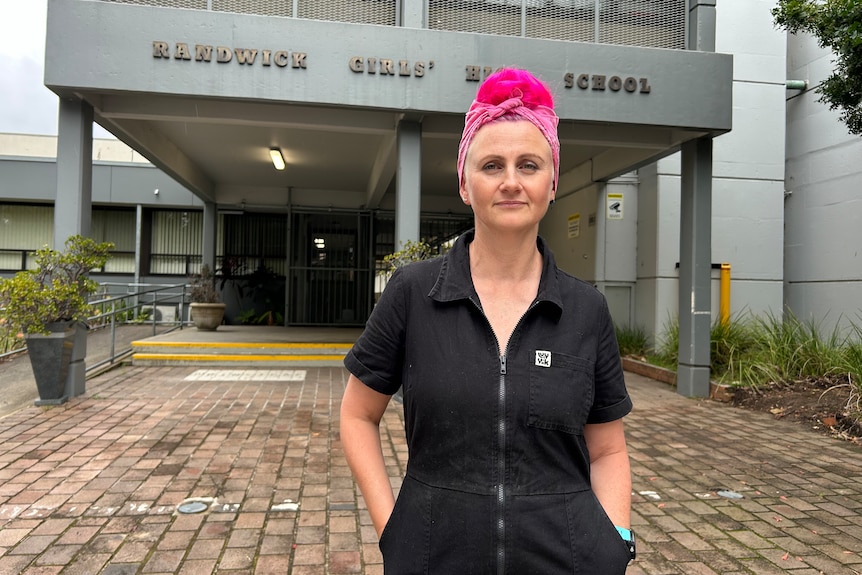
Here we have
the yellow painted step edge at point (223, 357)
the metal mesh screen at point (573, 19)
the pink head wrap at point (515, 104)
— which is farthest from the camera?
the yellow painted step edge at point (223, 357)

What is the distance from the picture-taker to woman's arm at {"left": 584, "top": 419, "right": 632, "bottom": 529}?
4.29 ft

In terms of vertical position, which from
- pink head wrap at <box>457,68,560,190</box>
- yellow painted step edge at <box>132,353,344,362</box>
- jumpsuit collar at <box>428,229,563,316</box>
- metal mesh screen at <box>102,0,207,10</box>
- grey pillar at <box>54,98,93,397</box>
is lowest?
yellow painted step edge at <box>132,353,344,362</box>

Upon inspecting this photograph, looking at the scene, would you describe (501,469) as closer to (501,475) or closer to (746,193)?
(501,475)

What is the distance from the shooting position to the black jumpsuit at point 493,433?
1.13 m

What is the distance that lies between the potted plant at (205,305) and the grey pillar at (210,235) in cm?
100

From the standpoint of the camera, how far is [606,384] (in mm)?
1299

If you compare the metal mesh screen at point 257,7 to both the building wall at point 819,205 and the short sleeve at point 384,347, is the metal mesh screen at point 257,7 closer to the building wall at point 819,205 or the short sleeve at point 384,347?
the short sleeve at point 384,347

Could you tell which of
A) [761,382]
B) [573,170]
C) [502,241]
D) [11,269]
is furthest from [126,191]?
[502,241]

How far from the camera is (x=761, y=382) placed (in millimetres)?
7223

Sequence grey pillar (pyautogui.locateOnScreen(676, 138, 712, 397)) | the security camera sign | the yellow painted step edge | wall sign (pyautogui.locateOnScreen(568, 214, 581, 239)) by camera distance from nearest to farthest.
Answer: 1. grey pillar (pyautogui.locateOnScreen(676, 138, 712, 397))
2. the yellow painted step edge
3. the security camera sign
4. wall sign (pyautogui.locateOnScreen(568, 214, 581, 239))

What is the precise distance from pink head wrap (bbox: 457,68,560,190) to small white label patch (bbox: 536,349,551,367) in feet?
1.43

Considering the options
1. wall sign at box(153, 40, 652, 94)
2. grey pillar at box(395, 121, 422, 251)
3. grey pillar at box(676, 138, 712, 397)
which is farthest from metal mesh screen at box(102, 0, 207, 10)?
grey pillar at box(676, 138, 712, 397)

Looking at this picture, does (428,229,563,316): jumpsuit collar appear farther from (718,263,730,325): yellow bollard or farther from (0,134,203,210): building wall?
(0,134,203,210): building wall

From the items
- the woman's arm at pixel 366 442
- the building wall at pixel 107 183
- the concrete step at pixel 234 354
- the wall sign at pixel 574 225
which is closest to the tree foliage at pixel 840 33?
the wall sign at pixel 574 225
